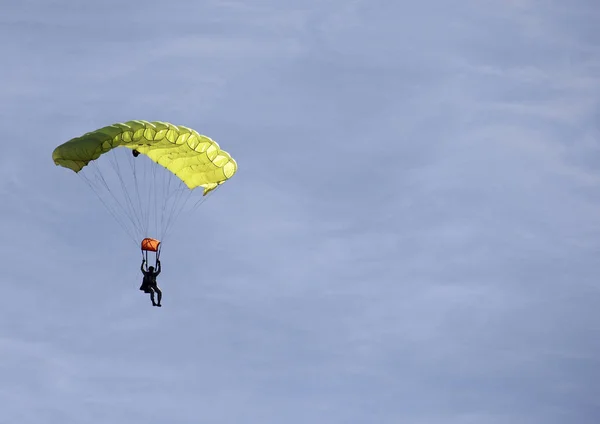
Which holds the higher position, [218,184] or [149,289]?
[218,184]

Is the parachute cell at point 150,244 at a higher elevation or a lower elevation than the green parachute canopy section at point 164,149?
lower

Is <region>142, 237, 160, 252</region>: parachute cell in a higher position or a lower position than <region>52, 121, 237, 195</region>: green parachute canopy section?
lower

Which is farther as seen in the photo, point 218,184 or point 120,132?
point 218,184

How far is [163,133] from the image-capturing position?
6569 centimetres

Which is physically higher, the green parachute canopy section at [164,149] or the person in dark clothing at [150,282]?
the green parachute canopy section at [164,149]

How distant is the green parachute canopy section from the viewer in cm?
6456

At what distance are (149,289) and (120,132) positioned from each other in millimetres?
5862

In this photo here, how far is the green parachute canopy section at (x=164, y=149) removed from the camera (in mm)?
64562

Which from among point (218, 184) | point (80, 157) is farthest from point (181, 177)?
point (80, 157)

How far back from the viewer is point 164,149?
68375 millimetres

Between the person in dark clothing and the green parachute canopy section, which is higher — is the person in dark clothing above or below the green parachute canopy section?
below

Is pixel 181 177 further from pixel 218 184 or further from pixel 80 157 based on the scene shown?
pixel 80 157

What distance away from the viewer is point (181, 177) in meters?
69.8

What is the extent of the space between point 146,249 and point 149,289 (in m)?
1.40
